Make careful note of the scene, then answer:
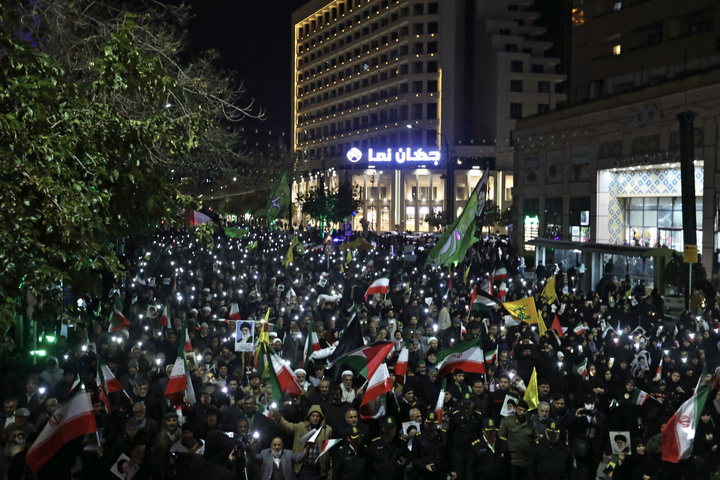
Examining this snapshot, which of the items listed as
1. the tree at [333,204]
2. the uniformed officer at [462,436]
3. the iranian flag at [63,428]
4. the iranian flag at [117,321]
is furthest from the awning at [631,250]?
the tree at [333,204]

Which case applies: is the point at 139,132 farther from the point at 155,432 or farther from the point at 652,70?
the point at 652,70

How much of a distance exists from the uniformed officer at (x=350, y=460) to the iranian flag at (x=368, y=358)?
207 centimetres

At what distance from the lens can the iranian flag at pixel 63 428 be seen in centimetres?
831

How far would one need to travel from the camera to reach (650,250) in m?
25.4

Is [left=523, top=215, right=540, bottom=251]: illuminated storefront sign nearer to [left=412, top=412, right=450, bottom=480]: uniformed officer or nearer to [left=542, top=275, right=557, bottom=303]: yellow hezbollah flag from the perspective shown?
[left=542, top=275, right=557, bottom=303]: yellow hezbollah flag

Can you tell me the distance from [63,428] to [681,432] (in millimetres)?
6699

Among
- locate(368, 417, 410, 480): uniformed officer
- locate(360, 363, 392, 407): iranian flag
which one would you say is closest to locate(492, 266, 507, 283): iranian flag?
locate(360, 363, 392, 407): iranian flag

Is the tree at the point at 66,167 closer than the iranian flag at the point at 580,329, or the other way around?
the tree at the point at 66,167

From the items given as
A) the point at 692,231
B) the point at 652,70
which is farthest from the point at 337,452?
the point at 652,70

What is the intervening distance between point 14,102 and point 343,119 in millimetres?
100320

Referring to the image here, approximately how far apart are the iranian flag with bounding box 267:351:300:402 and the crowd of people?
12cm

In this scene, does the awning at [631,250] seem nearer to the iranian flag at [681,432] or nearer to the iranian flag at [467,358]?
the iranian flag at [467,358]

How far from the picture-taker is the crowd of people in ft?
28.2

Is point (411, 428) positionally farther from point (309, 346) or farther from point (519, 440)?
point (309, 346)
